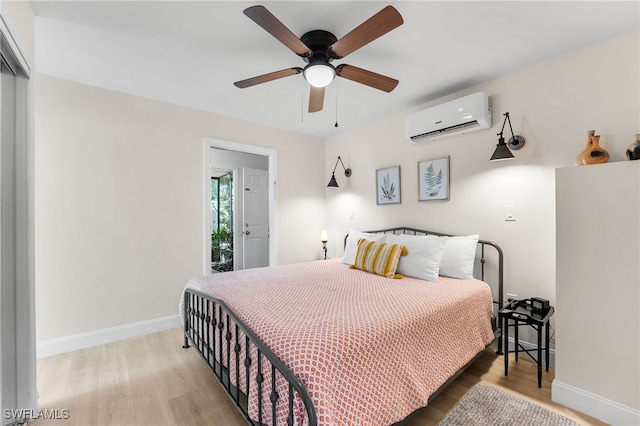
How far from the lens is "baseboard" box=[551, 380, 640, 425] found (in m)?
1.61

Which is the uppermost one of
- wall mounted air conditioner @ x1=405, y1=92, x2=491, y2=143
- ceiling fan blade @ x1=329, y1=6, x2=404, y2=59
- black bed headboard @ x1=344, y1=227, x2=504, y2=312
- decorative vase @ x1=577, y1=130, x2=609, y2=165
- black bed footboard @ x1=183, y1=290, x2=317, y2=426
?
ceiling fan blade @ x1=329, y1=6, x2=404, y2=59

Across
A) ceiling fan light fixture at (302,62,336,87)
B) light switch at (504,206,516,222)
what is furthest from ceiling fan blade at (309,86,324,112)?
light switch at (504,206,516,222)

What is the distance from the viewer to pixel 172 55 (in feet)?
7.35

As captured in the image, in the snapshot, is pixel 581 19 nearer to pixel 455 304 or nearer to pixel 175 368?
pixel 455 304

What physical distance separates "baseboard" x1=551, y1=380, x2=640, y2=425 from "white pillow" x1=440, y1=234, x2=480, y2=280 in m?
0.91

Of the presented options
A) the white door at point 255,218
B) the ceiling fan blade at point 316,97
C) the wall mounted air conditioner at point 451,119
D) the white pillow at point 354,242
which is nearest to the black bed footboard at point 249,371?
the white pillow at point 354,242

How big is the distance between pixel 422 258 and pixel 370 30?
5.93ft

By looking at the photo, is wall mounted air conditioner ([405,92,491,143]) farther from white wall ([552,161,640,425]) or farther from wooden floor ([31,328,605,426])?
wooden floor ([31,328,605,426])

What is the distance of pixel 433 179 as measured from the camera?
10.2ft

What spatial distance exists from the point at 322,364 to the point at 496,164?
95.8 inches

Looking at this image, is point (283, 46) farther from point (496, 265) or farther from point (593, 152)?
point (496, 265)

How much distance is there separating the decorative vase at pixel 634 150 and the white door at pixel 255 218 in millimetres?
4687

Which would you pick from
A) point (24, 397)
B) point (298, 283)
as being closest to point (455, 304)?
point (298, 283)

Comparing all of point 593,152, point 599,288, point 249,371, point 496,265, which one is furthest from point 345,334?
point 593,152
